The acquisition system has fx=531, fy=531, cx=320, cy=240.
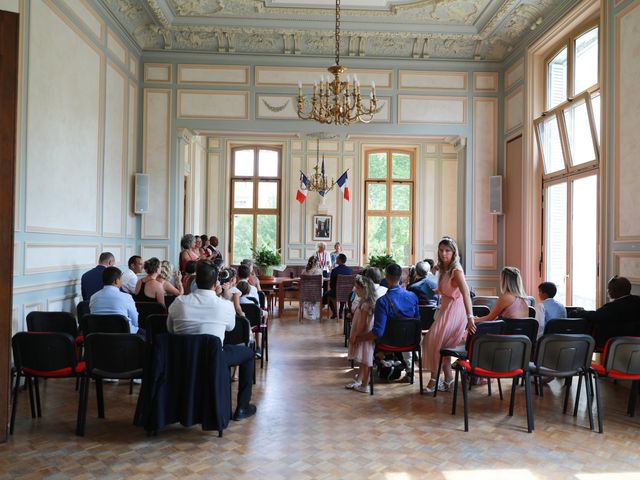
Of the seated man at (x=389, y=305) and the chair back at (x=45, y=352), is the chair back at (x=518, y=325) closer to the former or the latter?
the seated man at (x=389, y=305)

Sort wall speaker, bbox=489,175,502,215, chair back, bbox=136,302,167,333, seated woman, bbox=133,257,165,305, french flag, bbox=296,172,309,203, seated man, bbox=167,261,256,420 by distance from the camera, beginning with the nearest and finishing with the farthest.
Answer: seated man, bbox=167,261,256,420 → chair back, bbox=136,302,167,333 → seated woman, bbox=133,257,165,305 → wall speaker, bbox=489,175,502,215 → french flag, bbox=296,172,309,203

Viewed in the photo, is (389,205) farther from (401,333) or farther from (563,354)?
(563,354)

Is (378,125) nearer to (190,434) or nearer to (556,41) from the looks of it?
(556,41)

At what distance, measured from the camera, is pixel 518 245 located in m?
8.94

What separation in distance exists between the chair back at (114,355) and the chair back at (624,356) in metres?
3.57

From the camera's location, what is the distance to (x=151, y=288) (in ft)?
18.3

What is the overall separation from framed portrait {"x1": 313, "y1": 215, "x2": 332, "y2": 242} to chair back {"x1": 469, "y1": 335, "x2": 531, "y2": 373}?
1028cm

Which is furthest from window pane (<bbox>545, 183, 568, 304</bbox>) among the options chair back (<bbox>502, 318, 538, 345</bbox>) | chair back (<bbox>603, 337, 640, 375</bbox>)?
chair back (<bbox>603, 337, 640, 375</bbox>)

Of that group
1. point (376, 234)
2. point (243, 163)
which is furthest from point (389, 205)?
point (243, 163)

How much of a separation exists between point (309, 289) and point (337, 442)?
6.19m

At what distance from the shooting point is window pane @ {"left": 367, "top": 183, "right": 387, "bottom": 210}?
14.7 meters

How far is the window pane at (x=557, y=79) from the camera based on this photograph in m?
7.94

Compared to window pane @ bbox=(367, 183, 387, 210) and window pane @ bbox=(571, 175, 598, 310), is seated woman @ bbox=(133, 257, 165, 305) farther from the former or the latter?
window pane @ bbox=(367, 183, 387, 210)

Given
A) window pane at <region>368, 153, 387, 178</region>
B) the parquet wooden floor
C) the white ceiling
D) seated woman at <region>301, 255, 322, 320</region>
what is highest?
the white ceiling
